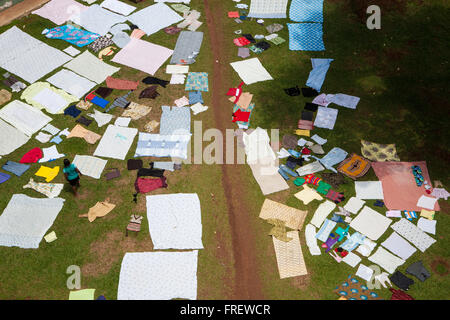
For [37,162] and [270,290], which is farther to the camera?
[37,162]

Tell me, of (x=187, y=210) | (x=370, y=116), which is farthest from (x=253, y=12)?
(x=187, y=210)

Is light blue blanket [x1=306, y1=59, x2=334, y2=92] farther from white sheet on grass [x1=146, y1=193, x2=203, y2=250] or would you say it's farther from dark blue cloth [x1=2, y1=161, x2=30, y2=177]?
dark blue cloth [x1=2, y1=161, x2=30, y2=177]

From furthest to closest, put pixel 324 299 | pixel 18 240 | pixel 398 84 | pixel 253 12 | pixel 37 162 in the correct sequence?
1. pixel 253 12
2. pixel 398 84
3. pixel 37 162
4. pixel 18 240
5. pixel 324 299

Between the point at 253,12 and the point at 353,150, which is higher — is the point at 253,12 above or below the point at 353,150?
above

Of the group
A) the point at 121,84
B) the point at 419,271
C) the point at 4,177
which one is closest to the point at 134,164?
the point at 121,84

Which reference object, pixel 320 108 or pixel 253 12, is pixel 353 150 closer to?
pixel 320 108

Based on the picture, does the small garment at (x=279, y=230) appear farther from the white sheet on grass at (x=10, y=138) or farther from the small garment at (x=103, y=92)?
the white sheet on grass at (x=10, y=138)

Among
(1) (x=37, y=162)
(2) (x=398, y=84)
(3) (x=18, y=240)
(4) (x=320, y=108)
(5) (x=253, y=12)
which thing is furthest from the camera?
(5) (x=253, y=12)

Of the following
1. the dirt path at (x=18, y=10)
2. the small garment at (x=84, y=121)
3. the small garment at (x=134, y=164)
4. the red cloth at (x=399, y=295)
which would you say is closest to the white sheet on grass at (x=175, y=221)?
the small garment at (x=134, y=164)
